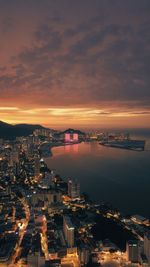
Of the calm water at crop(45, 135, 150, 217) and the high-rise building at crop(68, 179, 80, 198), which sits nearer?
the calm water at crop(45, 135, 150, 217)

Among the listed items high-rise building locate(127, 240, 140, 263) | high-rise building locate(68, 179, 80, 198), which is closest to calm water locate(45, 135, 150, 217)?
high-rise building locate(68, 179, 80, 198)

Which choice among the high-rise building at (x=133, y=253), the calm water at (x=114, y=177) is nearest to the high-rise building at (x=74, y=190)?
the calm water at (x=114, y=177)

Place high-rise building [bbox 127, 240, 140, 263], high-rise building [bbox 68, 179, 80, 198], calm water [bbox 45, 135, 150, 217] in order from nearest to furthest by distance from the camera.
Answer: high-rise building [bbox 127, 240, 140, 263], calm water [bbox 45, 135, 150, 217], high-rise building [bbox 68, 179, 80, 198]

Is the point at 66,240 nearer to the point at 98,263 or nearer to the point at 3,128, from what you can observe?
the point at 98,263

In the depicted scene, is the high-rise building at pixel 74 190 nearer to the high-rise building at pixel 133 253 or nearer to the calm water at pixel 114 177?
the calm water at pixel 114 177

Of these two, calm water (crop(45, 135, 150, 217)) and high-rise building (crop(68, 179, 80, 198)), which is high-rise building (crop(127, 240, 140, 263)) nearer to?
calm water (crop(45, 135, 150, 217))

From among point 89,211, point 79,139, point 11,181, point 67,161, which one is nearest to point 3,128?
point 79,139

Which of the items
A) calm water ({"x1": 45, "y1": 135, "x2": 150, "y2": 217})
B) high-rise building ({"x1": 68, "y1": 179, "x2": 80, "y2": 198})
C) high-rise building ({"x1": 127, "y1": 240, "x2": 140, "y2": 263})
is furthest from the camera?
high-rise building ({"x1": 68, "y1": 179, "x2": 80, "y2": 198})

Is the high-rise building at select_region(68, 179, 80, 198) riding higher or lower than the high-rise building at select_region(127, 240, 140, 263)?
higher
